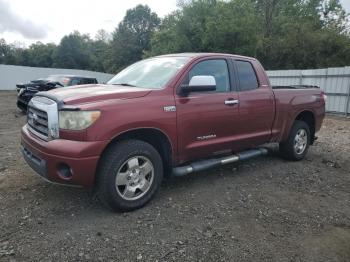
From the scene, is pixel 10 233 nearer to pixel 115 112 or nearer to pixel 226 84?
pixel 115 112

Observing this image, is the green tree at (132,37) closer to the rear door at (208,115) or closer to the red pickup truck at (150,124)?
the red pickup truck at (150,124)

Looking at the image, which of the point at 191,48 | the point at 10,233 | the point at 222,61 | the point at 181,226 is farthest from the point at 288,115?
the point at 191,48

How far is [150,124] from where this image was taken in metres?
3.73

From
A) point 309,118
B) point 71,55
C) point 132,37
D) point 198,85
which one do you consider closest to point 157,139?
point 198,85

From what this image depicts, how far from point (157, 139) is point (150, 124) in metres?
0.37

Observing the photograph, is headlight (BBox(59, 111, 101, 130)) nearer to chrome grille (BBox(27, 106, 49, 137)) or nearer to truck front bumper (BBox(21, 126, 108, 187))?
truck front bumper (BBox(21, 126, 108, 187))

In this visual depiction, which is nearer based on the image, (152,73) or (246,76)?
(152,73)

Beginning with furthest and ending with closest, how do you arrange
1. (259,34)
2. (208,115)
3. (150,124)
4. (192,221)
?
(259,34) < (208,115) < (150,124) < (192,221)

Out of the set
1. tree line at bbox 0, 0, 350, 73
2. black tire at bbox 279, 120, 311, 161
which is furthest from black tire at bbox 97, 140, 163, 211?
tree line at bbox 0, 0, 350, 73

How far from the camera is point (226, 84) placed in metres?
4.75

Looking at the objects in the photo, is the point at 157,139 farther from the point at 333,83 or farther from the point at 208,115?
the point at 333,83

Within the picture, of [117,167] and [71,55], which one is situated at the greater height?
[71,55]

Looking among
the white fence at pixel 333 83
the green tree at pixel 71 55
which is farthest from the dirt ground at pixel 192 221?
the green tree at pixel 71 55

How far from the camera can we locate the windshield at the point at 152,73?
4.20 m
